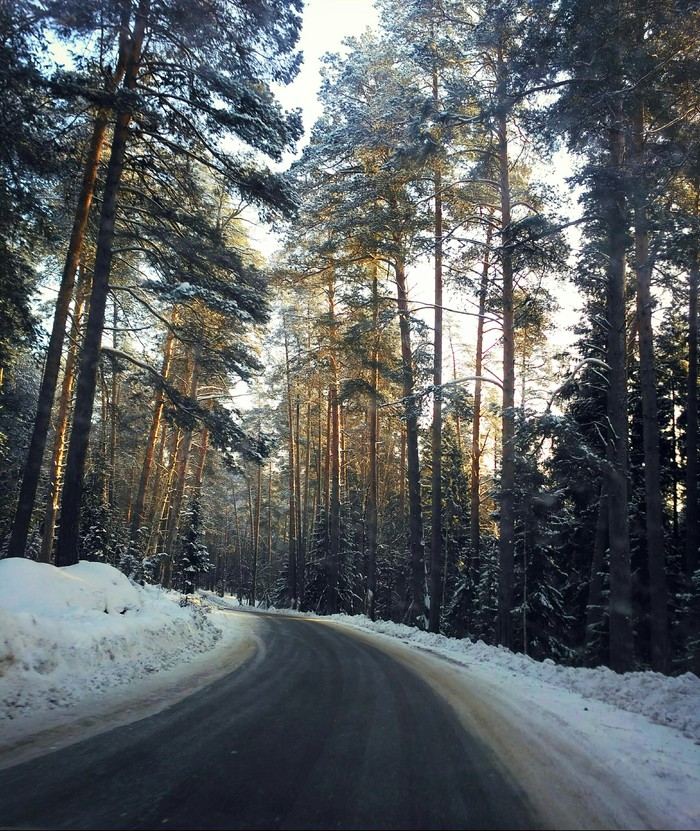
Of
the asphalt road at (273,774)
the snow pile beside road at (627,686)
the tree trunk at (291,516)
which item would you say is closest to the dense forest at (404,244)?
the snow pile beside road at (627,686)

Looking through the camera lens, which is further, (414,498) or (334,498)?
(334,498)

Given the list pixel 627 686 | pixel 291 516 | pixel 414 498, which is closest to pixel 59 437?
pixel 414 498

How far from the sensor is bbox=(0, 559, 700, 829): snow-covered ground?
4180 mm

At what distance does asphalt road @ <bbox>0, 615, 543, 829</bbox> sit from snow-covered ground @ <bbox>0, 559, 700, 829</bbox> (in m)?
0.64

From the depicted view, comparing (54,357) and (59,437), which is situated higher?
(54,357)

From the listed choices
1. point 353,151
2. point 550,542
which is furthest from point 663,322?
point 353,151

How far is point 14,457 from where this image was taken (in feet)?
63.6

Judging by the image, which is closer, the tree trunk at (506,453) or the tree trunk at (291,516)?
the tree trunk at (506,453)

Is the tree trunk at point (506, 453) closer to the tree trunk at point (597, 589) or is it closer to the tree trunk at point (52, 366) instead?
the tree trunk at point (597, 589)

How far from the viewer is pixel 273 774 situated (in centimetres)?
356

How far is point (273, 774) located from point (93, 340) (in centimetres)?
901

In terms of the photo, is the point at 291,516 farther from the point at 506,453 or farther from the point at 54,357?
the point at 54,357

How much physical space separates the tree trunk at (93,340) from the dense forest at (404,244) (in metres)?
0.05

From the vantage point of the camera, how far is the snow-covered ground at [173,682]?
4.18m
